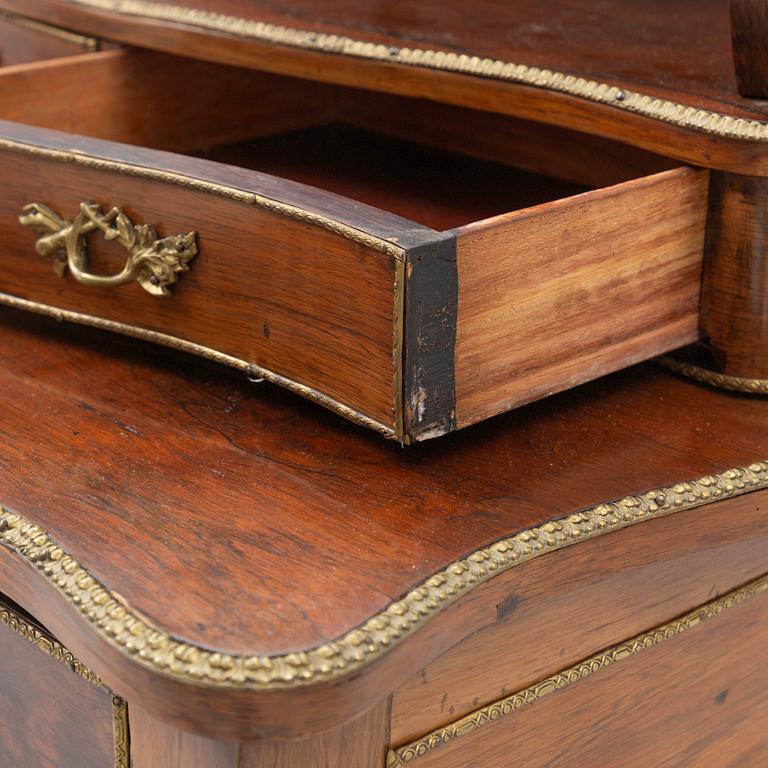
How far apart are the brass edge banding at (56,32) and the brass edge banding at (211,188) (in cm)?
31

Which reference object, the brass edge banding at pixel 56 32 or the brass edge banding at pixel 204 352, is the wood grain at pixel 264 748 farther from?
the brass edge banding at pixel 56 32

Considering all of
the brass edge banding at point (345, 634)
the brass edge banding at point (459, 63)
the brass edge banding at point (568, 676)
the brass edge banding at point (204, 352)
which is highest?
the brass edge banding at point (459, 63)

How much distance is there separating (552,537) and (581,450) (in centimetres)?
9

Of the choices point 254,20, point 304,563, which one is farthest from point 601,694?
point 254,20

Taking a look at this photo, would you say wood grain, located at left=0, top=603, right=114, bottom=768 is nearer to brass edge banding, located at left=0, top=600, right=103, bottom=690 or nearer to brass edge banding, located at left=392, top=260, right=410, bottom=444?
brass edge banding, located at left=0, top=600, right=103, bottom=690

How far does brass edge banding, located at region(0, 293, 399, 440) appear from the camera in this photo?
663mm

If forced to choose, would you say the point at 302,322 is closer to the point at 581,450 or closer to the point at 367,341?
the point at 367,341

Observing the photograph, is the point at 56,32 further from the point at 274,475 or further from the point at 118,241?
the point at 274,475

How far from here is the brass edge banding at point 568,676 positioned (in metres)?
0.66

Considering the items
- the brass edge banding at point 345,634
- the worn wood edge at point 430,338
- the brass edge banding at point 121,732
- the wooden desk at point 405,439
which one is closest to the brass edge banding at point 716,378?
the wooden desk at point 405,439

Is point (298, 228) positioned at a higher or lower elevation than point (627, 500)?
higher

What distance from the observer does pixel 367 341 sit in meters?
0.64

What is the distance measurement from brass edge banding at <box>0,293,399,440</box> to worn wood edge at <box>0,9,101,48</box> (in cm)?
31

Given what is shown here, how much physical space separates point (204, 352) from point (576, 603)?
0.25 meters
